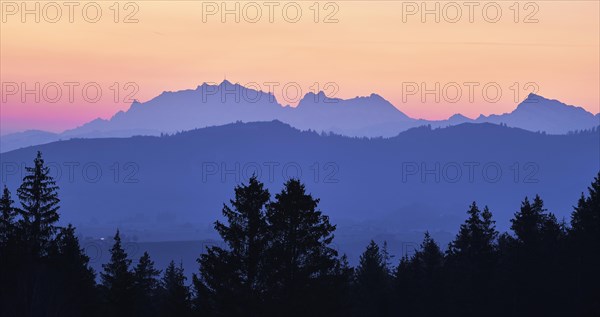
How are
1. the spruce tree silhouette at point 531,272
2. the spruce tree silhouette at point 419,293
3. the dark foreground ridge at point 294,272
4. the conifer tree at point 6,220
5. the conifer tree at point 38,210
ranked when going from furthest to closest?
the spruce tree silhouette at point 419,293 → the spruce tree silhouette at point 531,272 → the conifer tree at point 38,210 → the conifer tree at point 6,220 → the dark foreground ridge at point 294,272

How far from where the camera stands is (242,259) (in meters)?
36.8

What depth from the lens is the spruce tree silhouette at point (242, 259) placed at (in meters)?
36.3

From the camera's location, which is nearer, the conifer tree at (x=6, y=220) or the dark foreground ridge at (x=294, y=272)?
the dark foreground ridge at (x=294, y=272)

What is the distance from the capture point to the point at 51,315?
40.3m

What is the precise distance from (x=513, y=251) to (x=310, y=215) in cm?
3150

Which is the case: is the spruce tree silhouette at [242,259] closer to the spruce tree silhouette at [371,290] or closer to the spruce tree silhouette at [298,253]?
the spruce tree silhouette at [298,253]

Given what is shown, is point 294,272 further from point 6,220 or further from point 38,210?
point 6,220

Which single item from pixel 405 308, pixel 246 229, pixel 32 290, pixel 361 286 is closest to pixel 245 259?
pixel 246 229

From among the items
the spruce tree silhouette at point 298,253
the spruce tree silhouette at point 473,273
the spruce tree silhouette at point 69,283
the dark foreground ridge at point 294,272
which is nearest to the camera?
the spruce tree silhouette at point 298,253

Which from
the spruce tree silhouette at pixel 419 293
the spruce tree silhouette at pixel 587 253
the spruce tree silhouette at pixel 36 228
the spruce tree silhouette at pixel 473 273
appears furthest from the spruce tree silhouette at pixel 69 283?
the spruce tree silhouette at pixel 587 253

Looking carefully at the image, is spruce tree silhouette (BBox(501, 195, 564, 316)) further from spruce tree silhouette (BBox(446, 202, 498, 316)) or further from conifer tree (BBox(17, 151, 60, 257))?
conifer tree (BBox(17, 151, 60, 257))

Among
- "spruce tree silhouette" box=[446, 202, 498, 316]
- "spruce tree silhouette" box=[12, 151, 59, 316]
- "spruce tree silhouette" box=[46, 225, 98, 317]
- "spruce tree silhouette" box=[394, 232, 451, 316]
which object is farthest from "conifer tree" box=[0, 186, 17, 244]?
"spruce tree silhouette" box=[446, 202, 498, 316]

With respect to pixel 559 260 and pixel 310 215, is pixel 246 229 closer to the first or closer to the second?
pixel 310 215

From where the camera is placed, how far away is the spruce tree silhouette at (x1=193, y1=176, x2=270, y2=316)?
3628 cm
